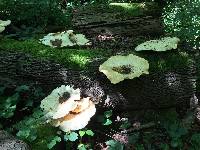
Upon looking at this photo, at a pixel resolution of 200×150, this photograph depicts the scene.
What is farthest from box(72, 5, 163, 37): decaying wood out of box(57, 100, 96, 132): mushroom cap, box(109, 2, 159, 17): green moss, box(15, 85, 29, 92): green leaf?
box(57, 100, 96, 132): mushroom cap

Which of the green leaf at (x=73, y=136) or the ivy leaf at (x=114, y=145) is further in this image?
the ivy leaf at (x=114, y=145)

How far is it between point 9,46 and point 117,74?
1751 mm

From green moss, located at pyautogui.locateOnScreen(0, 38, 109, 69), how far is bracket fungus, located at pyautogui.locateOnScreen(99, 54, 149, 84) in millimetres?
Answer: 319

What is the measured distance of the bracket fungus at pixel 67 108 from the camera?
416 cm

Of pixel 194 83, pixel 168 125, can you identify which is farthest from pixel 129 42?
pixel 168 125

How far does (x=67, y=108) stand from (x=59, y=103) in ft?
0.79

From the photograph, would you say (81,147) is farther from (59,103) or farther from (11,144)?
(11,144)

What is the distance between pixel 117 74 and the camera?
4.57 m

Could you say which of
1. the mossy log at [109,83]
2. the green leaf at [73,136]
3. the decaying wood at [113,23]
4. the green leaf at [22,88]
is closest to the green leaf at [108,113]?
the mossy log at [109,83]

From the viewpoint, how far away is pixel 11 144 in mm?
3840

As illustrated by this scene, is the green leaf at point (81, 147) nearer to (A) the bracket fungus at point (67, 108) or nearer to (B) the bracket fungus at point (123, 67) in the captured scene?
(A) the bracket fungus at point (67, 108)

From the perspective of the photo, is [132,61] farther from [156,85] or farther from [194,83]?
[194,83]

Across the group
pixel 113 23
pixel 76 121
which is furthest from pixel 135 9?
pixel 76 121

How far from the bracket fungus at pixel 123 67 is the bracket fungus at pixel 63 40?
2.86ft
